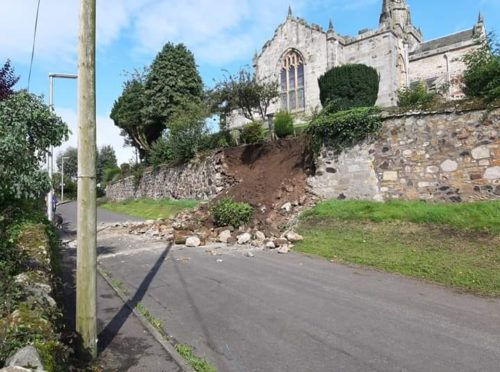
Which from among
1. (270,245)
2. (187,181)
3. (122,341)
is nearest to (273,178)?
(270,245)

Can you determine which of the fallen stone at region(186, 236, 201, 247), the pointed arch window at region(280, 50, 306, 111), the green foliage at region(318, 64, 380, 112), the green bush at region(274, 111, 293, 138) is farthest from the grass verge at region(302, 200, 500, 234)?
the pointed arch window at region(280, 50, 306, 111)

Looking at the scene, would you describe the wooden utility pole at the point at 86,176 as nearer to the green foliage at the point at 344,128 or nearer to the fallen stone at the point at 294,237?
the fallen stone at the point at 294,237

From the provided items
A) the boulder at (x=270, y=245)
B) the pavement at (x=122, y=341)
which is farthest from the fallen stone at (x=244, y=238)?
the pavement at (x=122, y=341)

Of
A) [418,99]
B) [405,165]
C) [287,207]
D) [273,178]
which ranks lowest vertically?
[287,207]

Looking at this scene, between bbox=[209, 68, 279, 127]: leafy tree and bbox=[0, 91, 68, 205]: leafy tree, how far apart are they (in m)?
16.2

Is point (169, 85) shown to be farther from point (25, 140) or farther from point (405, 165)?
point (25, 140)

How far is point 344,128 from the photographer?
607 inches

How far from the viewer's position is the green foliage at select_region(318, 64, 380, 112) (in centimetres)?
2230

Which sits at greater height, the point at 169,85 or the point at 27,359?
the point at 169,85

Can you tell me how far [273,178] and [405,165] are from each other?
5.56 metres

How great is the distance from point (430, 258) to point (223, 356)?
6.27 m

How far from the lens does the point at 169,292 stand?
314 inches

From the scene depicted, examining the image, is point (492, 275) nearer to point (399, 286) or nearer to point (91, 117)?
point (399, 286)

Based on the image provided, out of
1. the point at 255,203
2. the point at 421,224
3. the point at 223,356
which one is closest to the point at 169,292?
the point at 223,356
